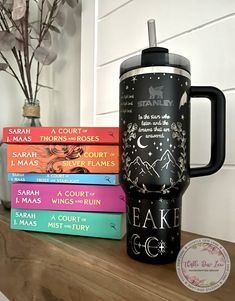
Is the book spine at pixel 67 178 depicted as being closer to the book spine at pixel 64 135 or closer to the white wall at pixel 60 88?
the book spine at pixel 64 135

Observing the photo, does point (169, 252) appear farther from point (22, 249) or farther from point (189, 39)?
point (189, 39)

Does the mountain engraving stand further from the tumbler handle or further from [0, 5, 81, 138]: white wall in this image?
[0, 5, 81, 138]: white wall

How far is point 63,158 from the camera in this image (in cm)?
54

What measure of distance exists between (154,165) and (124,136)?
65 mm

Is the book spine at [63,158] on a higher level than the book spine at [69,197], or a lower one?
higher

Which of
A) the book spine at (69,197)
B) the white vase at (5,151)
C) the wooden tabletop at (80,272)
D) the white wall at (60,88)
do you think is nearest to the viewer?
the wooden tabletop at (80,272)

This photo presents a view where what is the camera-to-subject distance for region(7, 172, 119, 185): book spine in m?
0.52

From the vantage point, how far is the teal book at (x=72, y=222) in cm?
52

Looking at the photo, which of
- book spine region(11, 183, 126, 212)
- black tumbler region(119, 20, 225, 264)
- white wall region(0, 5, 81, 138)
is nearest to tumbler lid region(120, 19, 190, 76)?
black tumbler region(119, 20, 225, 264)

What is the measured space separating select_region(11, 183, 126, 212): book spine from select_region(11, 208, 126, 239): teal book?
0.4 inches

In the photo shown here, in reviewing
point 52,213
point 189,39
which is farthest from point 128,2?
point 52,213

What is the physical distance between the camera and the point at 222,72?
576mm

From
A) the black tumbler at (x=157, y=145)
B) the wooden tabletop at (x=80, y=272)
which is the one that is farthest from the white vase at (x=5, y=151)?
the black tumbler at (x=157, y=145)

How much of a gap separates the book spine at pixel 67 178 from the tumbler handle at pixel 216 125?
160mm
